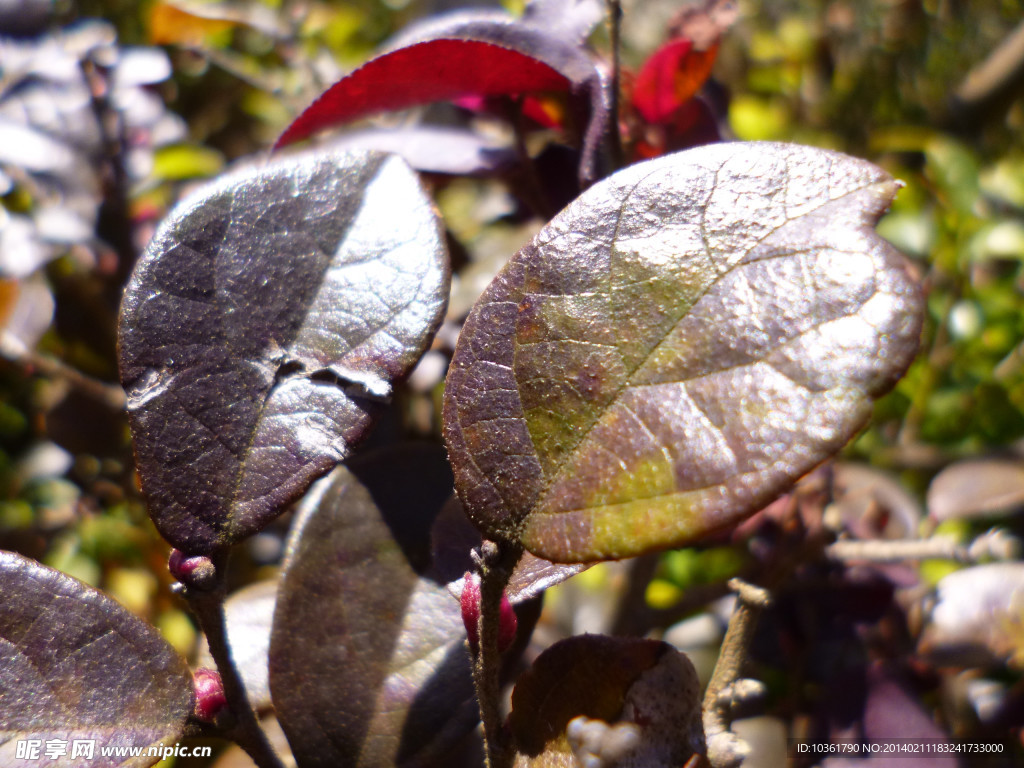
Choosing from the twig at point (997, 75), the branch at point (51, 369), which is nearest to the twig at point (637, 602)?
the branch at point (51, 369)

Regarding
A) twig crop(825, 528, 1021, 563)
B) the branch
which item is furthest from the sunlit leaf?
the branch

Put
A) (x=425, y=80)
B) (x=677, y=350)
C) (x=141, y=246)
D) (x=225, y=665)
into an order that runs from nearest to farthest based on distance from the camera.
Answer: (x=677, y=350) < (x=225, y=665) < (x=425, y=80) < (x=141, y=246)

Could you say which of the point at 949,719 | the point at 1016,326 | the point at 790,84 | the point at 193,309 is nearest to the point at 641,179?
the point at 193,309

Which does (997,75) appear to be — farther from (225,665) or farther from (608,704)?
(225,665)

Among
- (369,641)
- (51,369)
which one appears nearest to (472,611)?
(369,641)

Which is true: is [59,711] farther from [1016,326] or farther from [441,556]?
[1016,326]
